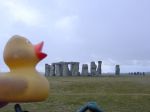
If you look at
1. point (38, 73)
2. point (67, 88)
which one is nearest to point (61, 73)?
point (67, 88)

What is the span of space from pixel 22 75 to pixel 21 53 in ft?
1.43

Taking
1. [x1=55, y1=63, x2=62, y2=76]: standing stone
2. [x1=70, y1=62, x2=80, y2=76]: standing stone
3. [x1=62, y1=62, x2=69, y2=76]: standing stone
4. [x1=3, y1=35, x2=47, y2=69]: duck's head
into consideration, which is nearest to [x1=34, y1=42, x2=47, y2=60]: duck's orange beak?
[x1=3, y1=35, x2=47, y2=69]: duck's head

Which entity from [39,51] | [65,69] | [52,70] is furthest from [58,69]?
[39,51]

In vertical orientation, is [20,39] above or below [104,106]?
above

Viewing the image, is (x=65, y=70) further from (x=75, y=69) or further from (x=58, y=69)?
(x=58, y=69)

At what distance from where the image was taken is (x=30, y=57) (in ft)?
27.0

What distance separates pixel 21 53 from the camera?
8.20 metres

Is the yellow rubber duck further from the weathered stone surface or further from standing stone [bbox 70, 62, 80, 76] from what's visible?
the weathered stone surface

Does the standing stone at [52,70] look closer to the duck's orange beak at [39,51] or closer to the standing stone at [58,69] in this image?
the standing stone at [58,69]

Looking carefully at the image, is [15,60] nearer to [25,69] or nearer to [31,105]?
[25,69]

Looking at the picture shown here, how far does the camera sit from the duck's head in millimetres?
8195

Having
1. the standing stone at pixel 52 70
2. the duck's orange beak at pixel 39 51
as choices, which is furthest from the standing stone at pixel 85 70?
the duck's orange beak at pixel 39 51

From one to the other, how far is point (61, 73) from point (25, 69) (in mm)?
49390

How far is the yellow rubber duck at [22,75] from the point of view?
795 centimetres
